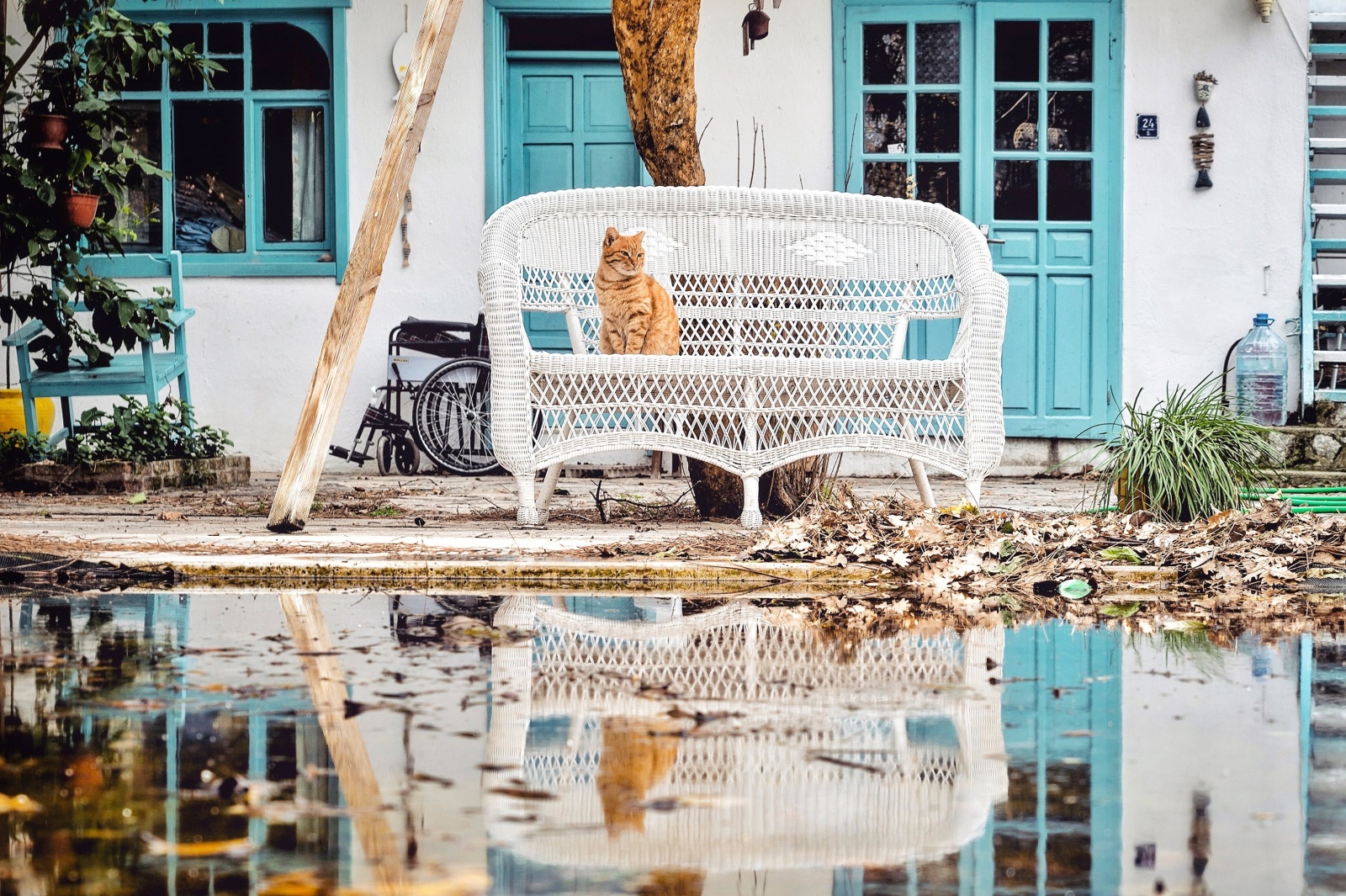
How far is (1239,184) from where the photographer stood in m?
7.59

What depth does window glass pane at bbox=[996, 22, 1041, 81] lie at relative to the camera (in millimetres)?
7664

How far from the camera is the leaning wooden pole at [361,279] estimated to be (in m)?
4.18

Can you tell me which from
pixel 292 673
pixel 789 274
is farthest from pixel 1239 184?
pixel 292 673

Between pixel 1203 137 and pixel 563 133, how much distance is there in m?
3.40

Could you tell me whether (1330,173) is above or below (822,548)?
above

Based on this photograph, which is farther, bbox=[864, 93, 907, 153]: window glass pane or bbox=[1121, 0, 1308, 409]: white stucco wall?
bbox=[864, 93, 907, 153]: window glass pane

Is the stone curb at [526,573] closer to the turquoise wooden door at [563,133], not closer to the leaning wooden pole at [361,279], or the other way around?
the leaning wooden pole at [361,279]

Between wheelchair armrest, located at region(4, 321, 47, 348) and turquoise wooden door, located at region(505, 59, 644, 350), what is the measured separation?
2428 millimetres

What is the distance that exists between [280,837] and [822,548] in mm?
2444

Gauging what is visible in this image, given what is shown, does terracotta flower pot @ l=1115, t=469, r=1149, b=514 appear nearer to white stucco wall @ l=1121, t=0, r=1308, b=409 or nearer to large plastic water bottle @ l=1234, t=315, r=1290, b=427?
large plastic water bottle @ l=1234, t=315, r=1290, b=427

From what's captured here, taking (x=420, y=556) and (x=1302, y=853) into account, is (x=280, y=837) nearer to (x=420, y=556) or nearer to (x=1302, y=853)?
(x=1302, y=853)

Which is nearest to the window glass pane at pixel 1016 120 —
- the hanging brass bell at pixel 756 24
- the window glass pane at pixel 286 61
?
the hanging brass bell at pixel 756 24

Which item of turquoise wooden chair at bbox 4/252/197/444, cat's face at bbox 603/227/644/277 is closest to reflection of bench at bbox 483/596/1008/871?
cat's face at bbox 603/227/644/277

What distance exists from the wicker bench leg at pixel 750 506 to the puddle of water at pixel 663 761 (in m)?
1.62
